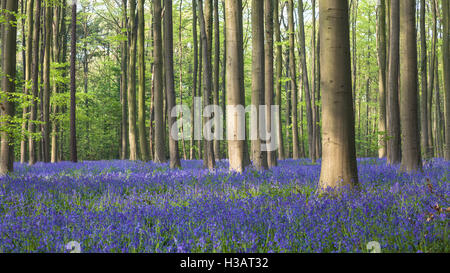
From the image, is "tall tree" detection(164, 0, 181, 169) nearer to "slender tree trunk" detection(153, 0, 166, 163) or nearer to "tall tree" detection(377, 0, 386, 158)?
"slender tree trunk" detection(153, 0, 166, 163)

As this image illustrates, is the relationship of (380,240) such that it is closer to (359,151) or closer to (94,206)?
(94,206)

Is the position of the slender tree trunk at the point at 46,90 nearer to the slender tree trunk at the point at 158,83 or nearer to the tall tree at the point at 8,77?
the slender tree trunk at the point at 158,83

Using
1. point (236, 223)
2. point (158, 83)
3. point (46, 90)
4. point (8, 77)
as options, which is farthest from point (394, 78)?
point (46, 90)

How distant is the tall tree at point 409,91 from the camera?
851 cm

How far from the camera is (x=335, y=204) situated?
4363 millimetres

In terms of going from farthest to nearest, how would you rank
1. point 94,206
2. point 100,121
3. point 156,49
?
point 100,121, point 156,49, point 94,206

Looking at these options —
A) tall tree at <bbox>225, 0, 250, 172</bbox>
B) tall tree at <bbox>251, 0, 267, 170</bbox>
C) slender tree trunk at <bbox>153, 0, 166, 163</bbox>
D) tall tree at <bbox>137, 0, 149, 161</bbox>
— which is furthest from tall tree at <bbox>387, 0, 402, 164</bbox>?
tall tree at <bbox>137, 0, 149, 161</bbox>

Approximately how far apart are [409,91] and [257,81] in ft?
12.9

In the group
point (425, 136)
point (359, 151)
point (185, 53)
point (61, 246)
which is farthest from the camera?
point (359, 151)

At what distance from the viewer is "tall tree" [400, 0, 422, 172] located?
8.51m

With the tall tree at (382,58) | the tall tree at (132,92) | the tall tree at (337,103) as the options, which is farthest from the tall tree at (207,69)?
the tall tree at (382,58)

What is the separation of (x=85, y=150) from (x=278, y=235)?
3935 centimetres

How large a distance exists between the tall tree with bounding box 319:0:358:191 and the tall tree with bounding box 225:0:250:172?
3772 mm

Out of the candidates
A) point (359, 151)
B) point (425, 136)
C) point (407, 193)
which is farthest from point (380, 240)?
point (359, 151)
